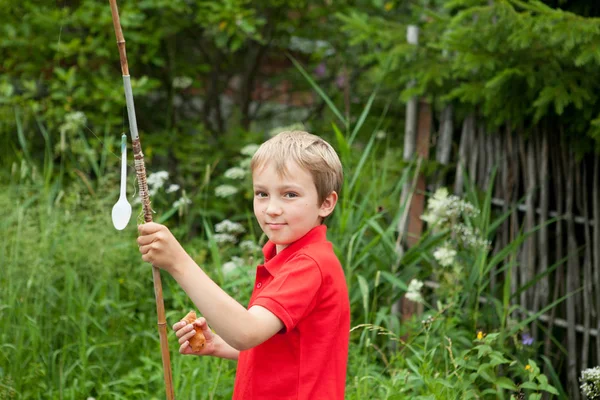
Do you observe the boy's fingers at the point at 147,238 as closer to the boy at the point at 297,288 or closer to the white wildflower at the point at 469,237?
the boy at the point at 297,288

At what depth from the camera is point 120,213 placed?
61.2 inches

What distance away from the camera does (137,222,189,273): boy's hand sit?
163cm

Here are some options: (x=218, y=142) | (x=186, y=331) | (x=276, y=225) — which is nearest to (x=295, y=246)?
(x=276, y=225)

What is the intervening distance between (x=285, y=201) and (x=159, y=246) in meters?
0.32

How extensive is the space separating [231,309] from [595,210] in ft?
7.15

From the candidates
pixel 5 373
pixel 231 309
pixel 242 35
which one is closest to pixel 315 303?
pixel 231 309

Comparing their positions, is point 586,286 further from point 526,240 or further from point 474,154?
point 474,154

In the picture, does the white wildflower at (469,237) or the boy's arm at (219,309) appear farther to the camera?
the white wildflower at (469,237)

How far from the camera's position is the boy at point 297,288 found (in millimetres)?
1756

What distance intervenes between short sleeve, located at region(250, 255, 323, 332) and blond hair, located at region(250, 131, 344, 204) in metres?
Answer: 0.17

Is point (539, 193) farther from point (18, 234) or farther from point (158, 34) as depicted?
point (158, 34)

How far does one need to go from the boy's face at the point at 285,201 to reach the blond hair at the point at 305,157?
0.04 ft

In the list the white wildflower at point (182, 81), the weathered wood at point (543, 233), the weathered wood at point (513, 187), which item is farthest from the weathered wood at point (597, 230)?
the white wildflower at point (182, 81)

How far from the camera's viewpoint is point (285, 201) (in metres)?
1.81
